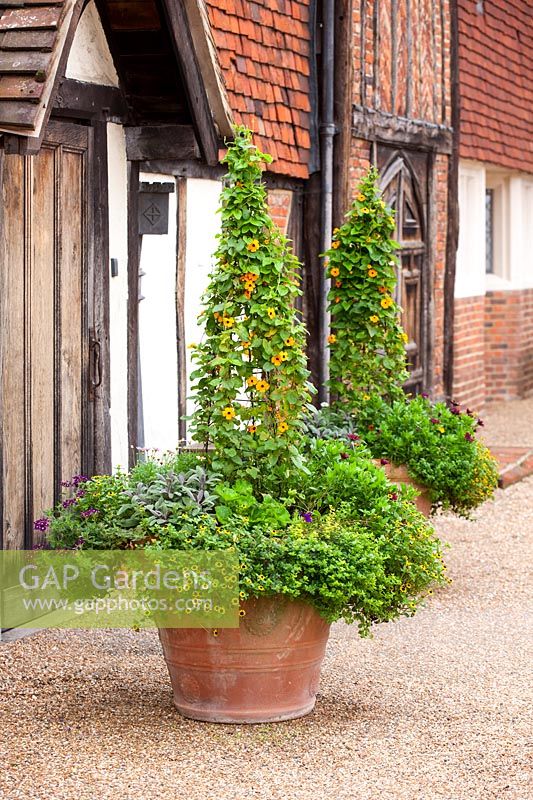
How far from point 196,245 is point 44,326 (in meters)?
1.89

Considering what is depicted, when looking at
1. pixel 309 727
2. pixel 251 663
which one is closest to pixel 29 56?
pixel 251 663

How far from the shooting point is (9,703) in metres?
5.14

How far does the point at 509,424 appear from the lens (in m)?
14.3

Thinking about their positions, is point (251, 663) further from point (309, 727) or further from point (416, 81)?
point (416, 81)

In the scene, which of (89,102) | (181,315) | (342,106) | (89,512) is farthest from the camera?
(342,106)

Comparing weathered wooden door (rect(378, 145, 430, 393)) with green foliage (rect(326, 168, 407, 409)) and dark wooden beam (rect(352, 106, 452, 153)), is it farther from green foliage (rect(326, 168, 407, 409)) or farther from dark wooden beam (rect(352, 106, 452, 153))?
green foliage (rect(326, 168, 407, 409))

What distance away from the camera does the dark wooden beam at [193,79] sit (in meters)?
6.47

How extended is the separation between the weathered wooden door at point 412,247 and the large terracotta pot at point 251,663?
7.13 m

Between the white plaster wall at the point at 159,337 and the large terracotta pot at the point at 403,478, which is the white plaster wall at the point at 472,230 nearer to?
the white plaster wall at the point at 159,337

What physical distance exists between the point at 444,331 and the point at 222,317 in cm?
820

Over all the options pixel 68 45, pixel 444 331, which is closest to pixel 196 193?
pixel 68 45

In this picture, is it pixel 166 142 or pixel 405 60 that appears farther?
pixel 405 60

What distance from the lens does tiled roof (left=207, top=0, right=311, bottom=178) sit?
867 centimetres

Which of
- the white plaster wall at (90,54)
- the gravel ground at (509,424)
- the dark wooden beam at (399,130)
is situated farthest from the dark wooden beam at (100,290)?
the gravel ground at (509,424)
